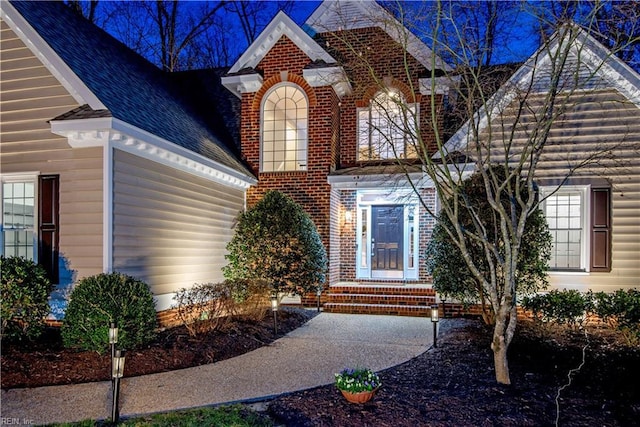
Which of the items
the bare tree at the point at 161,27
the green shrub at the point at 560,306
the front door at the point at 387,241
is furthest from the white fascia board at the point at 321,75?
the bare tree at the point at 161,27

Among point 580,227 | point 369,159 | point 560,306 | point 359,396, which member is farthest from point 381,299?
point 359,396

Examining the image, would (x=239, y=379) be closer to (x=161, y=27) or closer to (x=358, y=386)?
(x=358, y=386)

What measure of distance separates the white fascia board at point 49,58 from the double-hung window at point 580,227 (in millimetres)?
9119

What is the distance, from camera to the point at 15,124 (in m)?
8.02

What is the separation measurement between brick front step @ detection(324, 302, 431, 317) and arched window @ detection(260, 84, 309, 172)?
147 inches

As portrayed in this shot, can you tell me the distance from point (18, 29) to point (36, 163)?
226 cm

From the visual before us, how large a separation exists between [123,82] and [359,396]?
7509 mm

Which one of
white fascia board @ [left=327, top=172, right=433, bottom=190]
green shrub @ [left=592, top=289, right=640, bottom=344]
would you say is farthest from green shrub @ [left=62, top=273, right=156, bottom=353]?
green shrub @ [left=592, top=289, right=640, bottom=344]

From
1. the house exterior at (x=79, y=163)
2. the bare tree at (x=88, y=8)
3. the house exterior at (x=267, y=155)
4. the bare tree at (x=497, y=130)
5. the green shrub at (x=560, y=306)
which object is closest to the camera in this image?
the bare tree at (x=497, y=130)

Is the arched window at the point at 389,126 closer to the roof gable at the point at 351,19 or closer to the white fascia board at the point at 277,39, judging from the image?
the roof gable at the point at 351,19

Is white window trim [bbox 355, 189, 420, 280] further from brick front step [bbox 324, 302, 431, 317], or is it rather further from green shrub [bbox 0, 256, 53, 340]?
green shrub [bbox 0, 256, 53, 340]

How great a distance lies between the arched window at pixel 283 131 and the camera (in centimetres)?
1218

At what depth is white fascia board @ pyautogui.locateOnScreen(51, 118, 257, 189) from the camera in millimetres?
7105

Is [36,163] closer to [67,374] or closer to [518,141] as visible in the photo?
[67,374]
